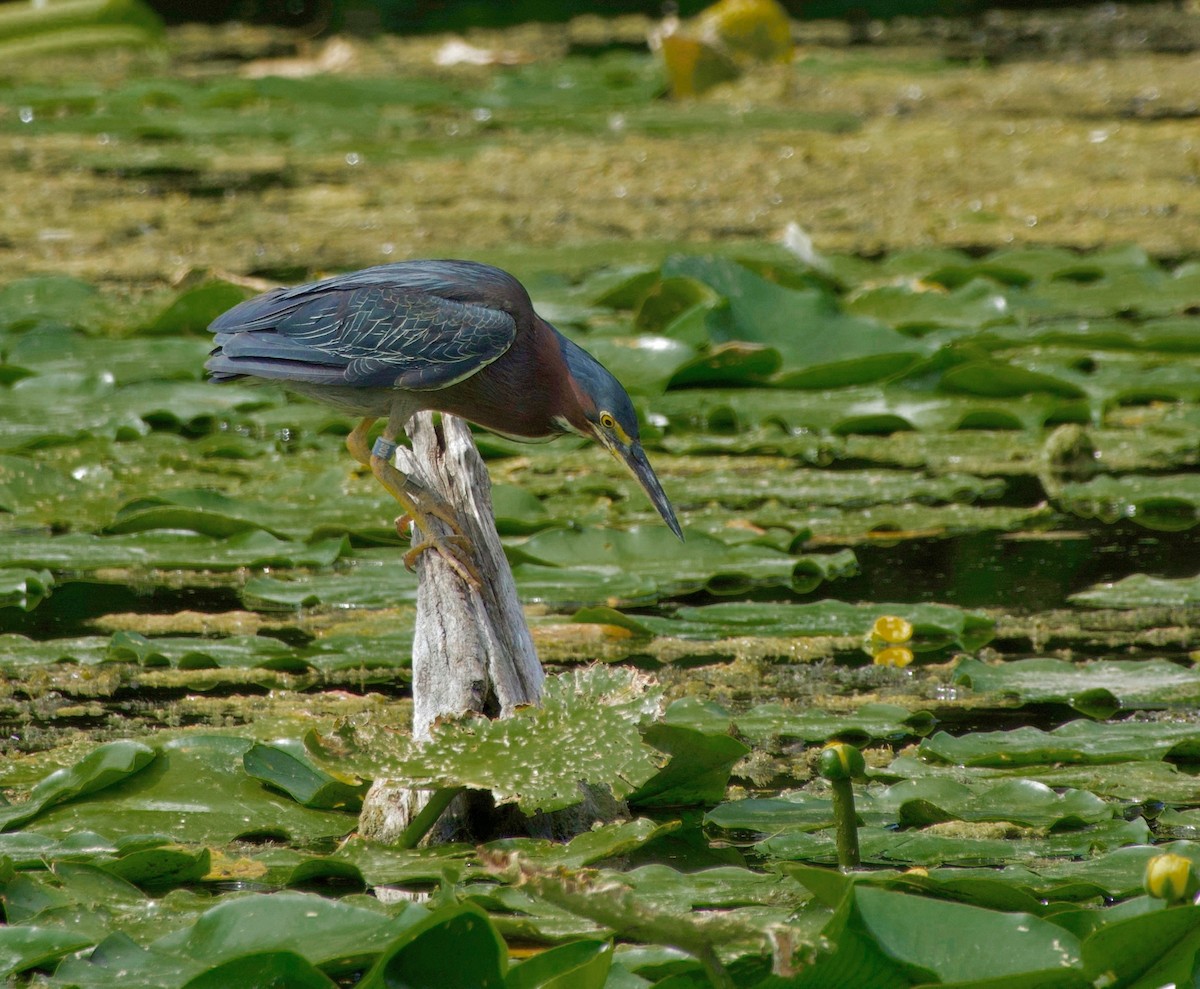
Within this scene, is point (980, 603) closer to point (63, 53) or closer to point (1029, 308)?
point (1029, 308)

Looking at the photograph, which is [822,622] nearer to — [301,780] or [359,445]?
[359,445]

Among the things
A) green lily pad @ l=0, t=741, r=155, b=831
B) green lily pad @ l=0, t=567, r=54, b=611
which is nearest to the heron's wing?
green lily pad @ l=0, t=567, r=54, b=611

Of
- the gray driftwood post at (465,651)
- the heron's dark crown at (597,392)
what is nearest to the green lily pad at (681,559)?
the heron's dark crown at (597,392)

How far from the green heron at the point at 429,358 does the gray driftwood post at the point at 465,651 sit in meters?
0.30

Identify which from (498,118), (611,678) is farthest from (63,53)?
(611,678)

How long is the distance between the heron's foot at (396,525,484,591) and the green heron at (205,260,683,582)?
253 millimetres

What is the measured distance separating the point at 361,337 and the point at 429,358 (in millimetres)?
192

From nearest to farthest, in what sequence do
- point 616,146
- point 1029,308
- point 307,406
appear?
1. point 307,406
2. point 1029,308
3. point 616,146

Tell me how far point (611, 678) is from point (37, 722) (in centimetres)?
136

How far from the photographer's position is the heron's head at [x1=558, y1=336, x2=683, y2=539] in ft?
12.3

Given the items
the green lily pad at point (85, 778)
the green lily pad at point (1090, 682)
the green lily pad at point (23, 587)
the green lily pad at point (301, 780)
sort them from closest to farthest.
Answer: the green lily pad at point (85, 778)
the green lily pad at point (301, 780)
the green lily pad at point (1090, 682)
the green lily pad at point (23, 587)

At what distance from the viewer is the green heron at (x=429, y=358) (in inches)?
149

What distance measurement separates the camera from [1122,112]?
11547mm

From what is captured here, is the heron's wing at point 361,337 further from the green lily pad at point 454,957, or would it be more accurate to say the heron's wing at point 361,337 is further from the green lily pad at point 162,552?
the green lily pad at point 454,957
